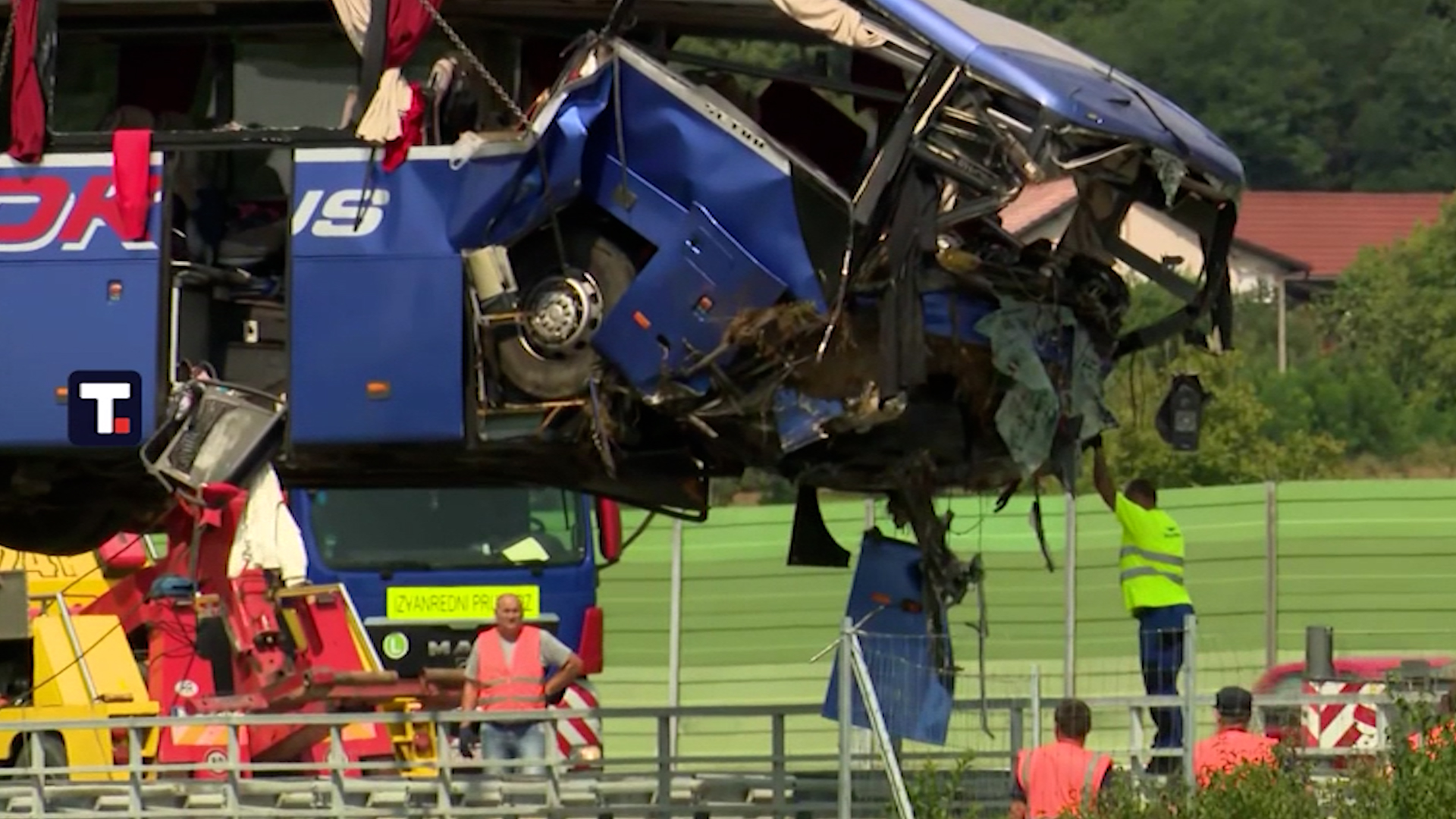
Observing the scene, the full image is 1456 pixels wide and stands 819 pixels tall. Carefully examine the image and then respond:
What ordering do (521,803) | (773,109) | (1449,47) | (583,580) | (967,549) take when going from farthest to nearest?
1. (1449,47)
2. (967,549)
3. (583,580)
4. (521,803)
5. (773,109)

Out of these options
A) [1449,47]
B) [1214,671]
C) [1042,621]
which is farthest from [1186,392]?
[1449,47]

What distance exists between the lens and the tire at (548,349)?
14.9m

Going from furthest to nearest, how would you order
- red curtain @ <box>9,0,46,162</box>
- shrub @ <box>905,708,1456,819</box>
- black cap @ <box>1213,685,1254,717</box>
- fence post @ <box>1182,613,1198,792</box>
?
black cap @ <box>1213,685,1254,717</box>, red curtain @ <box>9,0,46,162</box>, fence post @ <box>1182,613,1198,792</box>, shrub @ <box>905,708,1456,819</box>

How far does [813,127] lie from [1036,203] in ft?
4.30

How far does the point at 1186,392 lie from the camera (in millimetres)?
16047

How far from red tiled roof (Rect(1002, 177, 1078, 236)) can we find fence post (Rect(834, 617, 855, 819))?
1.98 meters

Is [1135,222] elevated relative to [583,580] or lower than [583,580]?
elevated

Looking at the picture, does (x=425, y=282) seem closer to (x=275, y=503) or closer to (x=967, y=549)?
(x=275, y=503)

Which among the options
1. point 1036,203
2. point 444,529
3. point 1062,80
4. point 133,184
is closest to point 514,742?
point 133,184

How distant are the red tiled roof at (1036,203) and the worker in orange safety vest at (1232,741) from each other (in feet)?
7.67

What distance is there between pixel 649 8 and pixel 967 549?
11457 millimetres

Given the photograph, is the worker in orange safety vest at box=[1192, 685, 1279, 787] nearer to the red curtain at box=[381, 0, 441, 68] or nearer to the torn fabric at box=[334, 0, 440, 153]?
the torn fabric at box=[334, 0, 440, 153]

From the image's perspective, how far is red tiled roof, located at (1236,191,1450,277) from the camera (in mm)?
93125

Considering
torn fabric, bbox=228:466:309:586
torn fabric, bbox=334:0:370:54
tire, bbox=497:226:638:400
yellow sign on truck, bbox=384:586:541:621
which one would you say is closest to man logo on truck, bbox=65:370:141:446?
torn fabric, bbox=228:466:309:586
